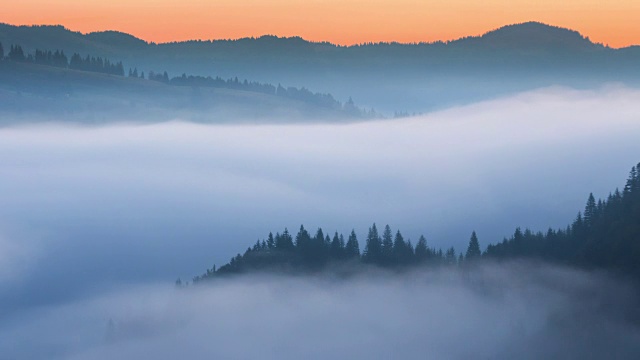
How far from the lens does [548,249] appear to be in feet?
525

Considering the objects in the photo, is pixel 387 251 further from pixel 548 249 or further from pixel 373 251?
pixel 548 249

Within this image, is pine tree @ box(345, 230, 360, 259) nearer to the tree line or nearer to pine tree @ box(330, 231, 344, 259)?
the tree line

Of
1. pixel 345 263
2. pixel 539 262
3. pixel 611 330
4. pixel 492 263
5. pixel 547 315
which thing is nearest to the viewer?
pixel 611 330

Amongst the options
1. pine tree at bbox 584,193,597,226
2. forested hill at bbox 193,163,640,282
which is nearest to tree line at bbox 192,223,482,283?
forested hill at bbox 193,163,640,282

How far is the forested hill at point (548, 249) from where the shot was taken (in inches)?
5364

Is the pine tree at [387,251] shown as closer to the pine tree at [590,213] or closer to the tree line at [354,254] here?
the tree line at [354,254]

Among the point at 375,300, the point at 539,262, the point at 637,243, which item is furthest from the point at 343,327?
the point at 637,243

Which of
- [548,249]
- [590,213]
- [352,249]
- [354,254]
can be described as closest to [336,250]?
[352,249]

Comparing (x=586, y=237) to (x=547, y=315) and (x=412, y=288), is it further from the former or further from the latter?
(x=412, y=288)

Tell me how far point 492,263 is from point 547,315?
29.5 meters

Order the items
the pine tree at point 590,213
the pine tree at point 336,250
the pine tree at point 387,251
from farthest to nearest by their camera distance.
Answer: the pine tree at point 336,250
the pine tree at point 387,251
the pine tree at point 590,213

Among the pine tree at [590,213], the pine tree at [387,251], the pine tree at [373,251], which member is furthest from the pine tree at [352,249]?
the pine tree at [590,213]

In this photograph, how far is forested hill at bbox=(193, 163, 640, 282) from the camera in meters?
136

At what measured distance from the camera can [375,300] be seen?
192 m
